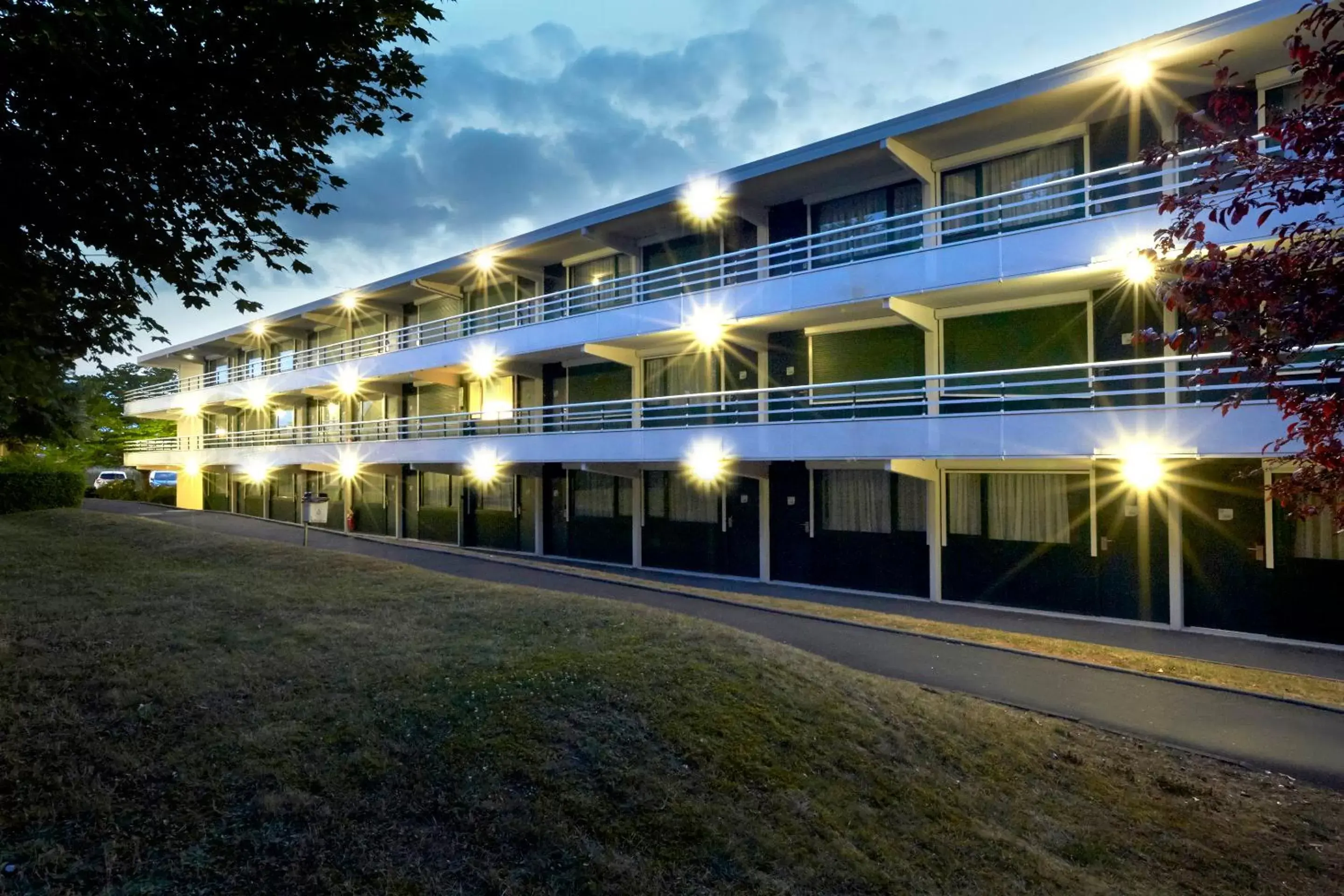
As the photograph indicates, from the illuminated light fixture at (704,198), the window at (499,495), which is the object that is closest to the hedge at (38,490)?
the window at (499,495)

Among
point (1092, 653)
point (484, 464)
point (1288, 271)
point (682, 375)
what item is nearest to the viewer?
point (1288, 271)

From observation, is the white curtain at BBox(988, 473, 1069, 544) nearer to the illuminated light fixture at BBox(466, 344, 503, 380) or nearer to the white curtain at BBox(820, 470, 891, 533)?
the white curtain at BBox(820, 470, 891, 533)

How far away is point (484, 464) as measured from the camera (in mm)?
22797

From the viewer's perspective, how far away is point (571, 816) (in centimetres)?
491

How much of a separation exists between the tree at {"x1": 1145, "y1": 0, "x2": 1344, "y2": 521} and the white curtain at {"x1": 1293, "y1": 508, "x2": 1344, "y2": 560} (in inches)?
357

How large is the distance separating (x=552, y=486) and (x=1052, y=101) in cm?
Answer: 1659

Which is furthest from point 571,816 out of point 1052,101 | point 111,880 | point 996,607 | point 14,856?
point 1052,101

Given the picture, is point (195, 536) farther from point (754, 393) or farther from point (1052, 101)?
point (1052, 101)

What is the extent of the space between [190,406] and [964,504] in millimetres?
42309

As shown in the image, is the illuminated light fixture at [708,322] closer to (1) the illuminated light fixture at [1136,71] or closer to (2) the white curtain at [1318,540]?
(1) the illuminated light fixture at [1136,71]

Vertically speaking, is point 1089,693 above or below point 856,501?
below

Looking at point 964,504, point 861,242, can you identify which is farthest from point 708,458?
point 861,242

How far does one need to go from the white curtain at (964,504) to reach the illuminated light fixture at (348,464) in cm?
2133

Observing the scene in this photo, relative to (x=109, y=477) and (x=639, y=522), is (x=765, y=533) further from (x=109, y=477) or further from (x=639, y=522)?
(x=109, y=477)
